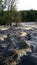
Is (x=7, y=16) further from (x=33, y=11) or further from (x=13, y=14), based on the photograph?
(x=33, y=11)

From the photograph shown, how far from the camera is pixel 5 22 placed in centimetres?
3450

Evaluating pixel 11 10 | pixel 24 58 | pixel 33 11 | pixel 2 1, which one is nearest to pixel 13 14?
pixel 11 10

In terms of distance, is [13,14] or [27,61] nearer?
[27,61]

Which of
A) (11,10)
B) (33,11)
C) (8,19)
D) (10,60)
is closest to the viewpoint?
(10,60)

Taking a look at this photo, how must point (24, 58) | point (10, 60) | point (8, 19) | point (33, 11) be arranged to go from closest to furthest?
point (10, 60) < point (24, 58) < point (8, 19) < point (33, 11)

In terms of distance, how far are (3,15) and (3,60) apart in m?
27.6

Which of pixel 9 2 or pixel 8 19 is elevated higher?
pixel 9 2

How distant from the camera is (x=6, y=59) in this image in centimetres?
927

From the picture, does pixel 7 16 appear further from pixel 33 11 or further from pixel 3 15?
pixel 33 11

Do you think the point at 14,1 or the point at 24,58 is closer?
the point at 24,58

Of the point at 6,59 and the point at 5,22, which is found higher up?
the point at 6,59

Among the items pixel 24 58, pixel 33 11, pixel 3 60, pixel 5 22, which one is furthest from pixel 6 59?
pixel 33 11

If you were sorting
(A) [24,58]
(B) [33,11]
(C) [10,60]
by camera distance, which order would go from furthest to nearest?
(B) [33,11] → (A) [24,58] → (C) [10,60]

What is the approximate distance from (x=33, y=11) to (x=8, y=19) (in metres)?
15.5
